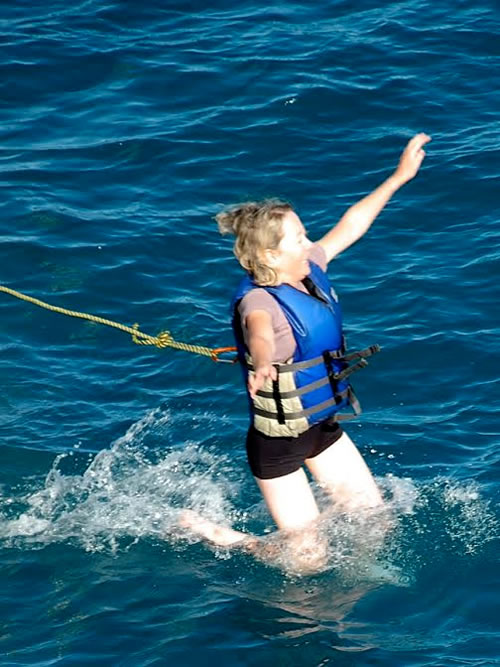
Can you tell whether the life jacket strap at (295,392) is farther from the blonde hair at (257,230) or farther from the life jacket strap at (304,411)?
the blonde hair at (257,230)

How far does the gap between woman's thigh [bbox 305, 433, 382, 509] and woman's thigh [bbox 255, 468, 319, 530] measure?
0.66 feet

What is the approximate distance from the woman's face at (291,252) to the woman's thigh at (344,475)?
45.7 inches

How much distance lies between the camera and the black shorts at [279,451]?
311 inches

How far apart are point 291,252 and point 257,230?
254 mm

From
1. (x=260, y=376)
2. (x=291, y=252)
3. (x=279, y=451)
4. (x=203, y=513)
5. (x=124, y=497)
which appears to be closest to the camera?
(x=260, y=376)

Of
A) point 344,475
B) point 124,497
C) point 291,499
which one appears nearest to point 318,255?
point 344,475

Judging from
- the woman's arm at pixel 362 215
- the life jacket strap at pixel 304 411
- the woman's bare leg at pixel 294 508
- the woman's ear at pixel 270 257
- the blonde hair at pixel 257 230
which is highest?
the woman's arm at pixel 362 215

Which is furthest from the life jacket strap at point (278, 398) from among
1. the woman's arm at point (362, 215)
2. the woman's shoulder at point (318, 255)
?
the woman's arm at point (362, 215)

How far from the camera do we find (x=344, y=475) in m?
8.18

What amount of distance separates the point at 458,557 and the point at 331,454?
1072 millimetres

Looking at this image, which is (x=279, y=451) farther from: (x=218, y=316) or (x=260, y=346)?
(x=218, y=316)

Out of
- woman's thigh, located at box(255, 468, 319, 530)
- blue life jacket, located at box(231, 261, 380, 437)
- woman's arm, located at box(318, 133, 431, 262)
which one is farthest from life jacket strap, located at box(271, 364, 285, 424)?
woman's arm, located at box(318, 133, 431, 262)

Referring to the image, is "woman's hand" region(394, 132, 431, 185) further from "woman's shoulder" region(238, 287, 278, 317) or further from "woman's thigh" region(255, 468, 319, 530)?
"woman's thigh" region(255, 468, 319, 530)

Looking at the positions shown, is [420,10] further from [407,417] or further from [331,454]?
[331,454]
